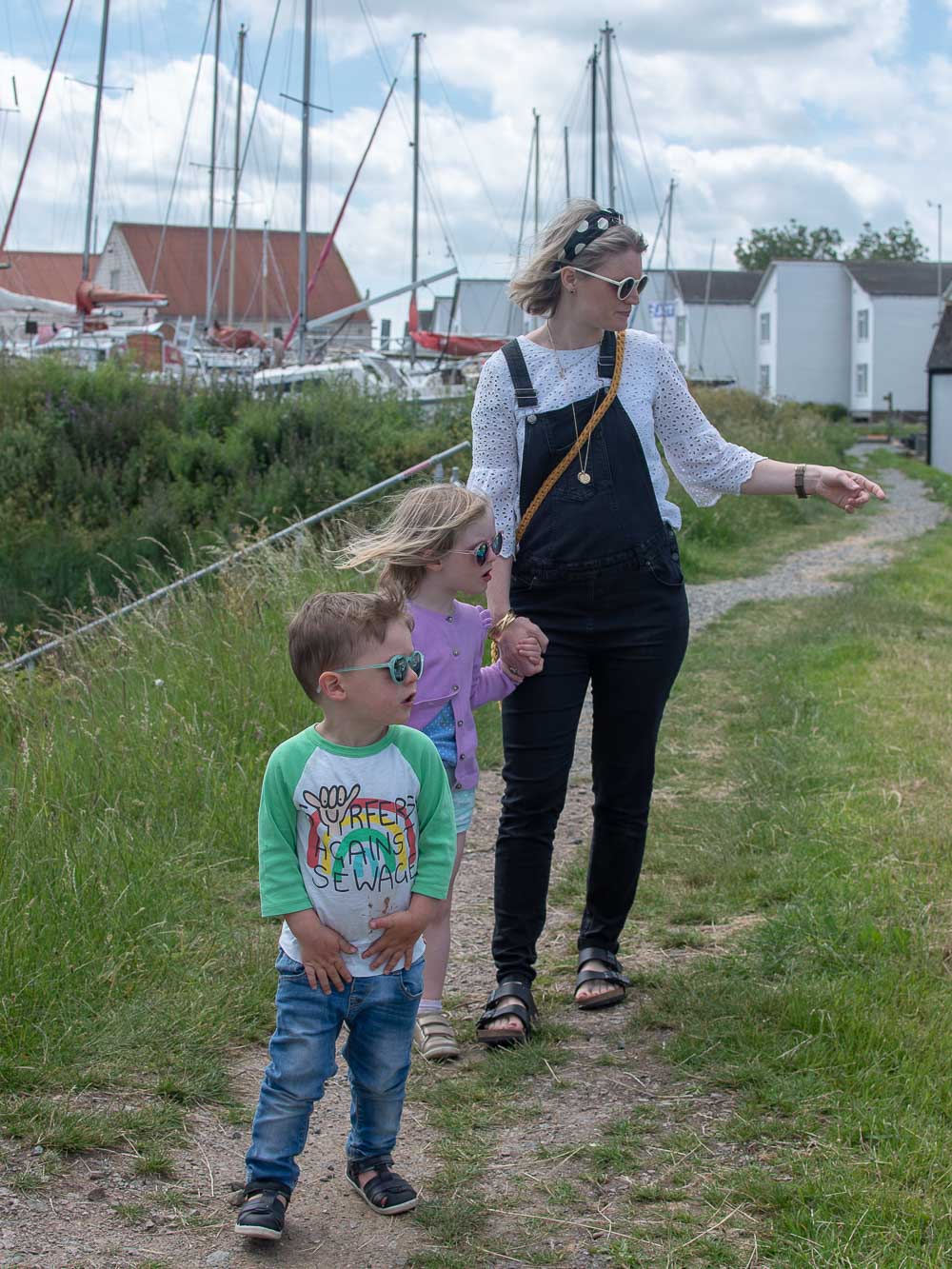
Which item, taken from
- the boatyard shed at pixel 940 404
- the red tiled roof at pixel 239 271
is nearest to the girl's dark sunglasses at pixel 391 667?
the boatyard shed at pixel 940 404

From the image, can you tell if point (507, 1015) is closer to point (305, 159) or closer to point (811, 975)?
point (811, 975)

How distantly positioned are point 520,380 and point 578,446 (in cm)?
24

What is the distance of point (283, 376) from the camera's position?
22.6 meters

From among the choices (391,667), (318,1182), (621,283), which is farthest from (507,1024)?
(621,283)

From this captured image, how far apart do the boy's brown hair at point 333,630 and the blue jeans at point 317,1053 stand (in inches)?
23.6

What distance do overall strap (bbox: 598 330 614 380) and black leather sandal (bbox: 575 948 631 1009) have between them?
168cm

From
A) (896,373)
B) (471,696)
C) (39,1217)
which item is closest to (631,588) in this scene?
(471,696)

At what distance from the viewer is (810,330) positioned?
2761 inches

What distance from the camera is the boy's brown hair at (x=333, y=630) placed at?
112 inches

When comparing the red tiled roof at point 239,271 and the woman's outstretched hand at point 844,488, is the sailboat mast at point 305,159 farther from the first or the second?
the red tiled roof at point 239,271

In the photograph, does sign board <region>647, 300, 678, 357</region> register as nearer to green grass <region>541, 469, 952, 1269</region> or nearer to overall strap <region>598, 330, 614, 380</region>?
green grass <region>541, 469, 952, 1269</region>

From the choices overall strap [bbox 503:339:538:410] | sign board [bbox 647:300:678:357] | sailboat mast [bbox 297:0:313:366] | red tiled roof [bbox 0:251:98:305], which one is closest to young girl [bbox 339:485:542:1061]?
overall strap [bbox 503:339:538:410]

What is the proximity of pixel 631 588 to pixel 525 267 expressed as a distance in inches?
36.5

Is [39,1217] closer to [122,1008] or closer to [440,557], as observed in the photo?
[122,1008]
